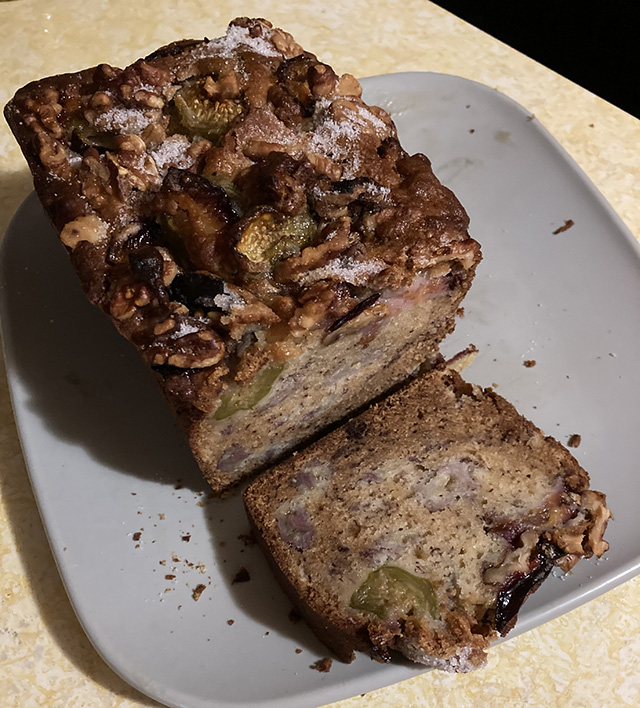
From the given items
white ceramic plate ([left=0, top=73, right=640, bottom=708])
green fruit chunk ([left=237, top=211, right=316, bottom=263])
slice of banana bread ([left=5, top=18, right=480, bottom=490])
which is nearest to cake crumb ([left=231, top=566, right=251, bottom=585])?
white ceramic plate ([left=0, top=73, right=640, bottom=708])

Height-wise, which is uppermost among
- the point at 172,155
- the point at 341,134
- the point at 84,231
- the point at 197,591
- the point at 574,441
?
the point at 341,134

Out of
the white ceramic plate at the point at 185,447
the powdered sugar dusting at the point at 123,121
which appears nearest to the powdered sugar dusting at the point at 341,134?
the powdered sugar dusting at the point at 123,121

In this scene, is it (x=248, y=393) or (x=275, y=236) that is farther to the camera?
(x=248, y=393)

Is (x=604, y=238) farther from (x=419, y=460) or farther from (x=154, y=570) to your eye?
(x=154, y=570)

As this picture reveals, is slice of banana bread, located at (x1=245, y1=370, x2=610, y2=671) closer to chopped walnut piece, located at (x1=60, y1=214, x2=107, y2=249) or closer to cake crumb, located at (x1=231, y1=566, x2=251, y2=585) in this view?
cake crumb, located at (x1=231, y1=566, x2=251, y2=585)

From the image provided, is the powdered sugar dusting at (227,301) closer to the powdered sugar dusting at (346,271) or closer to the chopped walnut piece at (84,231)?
the powdered sugar dusting at (346,271)

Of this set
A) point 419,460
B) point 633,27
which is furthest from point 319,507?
point 633,27

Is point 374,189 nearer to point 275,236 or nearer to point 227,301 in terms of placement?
point 275,236

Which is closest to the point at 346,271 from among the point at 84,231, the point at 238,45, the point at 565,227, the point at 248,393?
the point at 248,393
